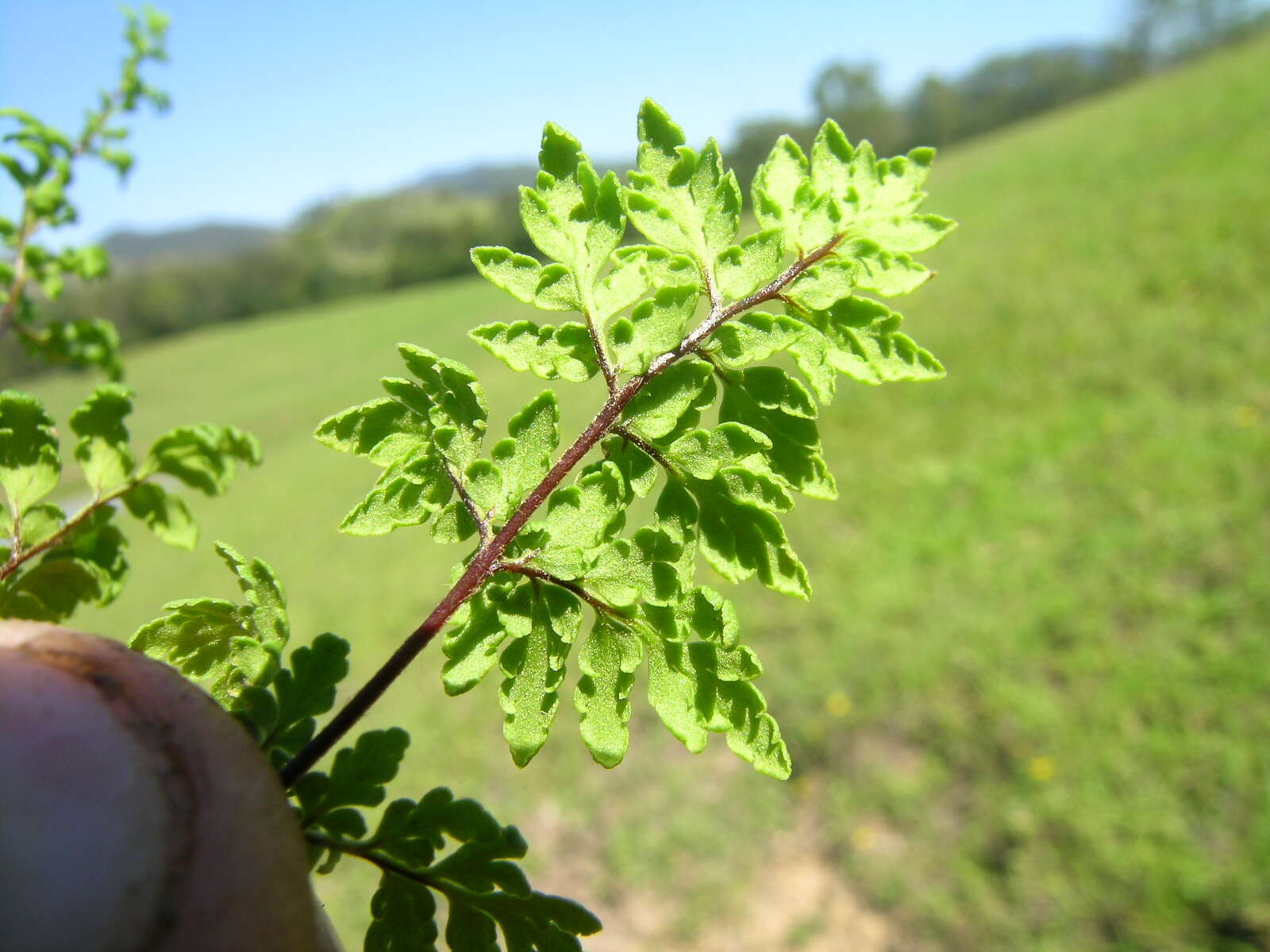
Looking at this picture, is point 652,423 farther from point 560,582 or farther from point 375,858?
point 375,858

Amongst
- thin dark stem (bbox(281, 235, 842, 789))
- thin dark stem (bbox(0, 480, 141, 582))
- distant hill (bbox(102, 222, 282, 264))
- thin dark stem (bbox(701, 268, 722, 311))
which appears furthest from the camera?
distant hill (bbox(102, 222, 282, 264))

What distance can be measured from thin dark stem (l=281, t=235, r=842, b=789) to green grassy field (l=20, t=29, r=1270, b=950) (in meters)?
3.98

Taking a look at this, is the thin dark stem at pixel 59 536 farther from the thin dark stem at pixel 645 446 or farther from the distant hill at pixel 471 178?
the distant hill at pixel 471 178

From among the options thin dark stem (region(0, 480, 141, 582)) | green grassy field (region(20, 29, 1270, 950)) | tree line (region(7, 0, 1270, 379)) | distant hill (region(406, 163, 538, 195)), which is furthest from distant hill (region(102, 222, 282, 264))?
thin dark stem (region(0, 480, 141, 582))

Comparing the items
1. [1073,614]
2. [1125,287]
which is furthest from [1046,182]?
[1073,614]

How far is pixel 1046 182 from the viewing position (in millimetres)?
18109

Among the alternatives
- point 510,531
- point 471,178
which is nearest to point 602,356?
point 510,531

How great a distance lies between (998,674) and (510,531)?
16.2 feet

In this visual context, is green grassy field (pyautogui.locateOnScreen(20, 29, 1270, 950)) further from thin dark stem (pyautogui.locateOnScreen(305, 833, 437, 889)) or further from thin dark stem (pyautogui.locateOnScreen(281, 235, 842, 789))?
thin dark stem (pyautogui.locateOnScreen(281, 235, 842, 789))

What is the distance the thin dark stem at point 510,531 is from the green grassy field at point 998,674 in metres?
3.98

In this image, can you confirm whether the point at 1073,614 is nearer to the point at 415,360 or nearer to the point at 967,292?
the point at 415,360

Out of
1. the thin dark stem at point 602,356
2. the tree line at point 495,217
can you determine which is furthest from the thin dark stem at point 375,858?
the tree line at point 495,217

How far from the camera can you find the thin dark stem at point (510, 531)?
109cm

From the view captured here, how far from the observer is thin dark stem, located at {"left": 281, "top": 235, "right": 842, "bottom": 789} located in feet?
3.59
